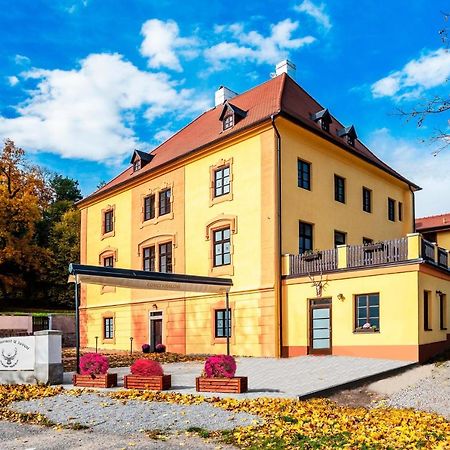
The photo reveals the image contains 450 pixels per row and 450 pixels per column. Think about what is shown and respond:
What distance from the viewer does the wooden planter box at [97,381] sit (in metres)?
14.1

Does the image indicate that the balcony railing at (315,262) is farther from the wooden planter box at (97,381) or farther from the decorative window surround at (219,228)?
the wooden planter box at (97,381)

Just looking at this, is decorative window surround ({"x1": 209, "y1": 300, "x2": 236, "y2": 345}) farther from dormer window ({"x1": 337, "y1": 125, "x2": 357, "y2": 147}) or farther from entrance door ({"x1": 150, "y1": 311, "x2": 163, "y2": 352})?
dormer window ({"x1": 337, "y1": 125, "x2": 357, "y2": 147})

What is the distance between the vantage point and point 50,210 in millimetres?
57469

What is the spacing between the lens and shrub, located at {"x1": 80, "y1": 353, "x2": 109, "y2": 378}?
14.4 m

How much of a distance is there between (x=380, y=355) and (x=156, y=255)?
1380cm

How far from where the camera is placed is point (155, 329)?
2936 centimetres

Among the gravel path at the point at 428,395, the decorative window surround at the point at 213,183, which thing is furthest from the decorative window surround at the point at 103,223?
the gravel path at the point at 428,395

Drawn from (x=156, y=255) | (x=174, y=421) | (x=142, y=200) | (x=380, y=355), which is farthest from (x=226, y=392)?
(x=142, y=200)

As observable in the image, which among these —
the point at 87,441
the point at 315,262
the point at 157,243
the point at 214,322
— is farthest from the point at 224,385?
the point at 157,243

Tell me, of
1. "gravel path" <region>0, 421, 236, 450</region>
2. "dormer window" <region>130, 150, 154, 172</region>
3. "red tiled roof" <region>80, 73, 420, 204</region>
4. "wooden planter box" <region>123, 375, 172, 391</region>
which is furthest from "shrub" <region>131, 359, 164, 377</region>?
"dormer window" <region>130, 150, 154, 172</region>

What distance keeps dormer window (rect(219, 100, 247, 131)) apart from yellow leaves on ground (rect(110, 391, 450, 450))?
1655 centimetres

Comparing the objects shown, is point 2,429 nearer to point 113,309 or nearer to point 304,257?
point 304,257

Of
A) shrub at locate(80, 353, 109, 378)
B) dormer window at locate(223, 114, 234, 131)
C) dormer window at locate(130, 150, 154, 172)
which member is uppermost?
dormer window at locate(223, 114, 234, 131)

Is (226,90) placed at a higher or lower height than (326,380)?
higher
